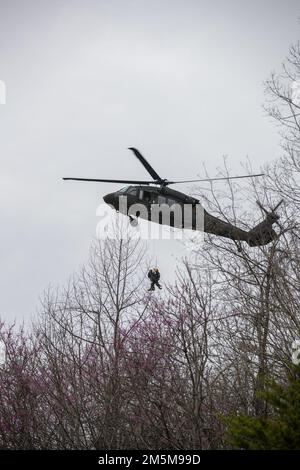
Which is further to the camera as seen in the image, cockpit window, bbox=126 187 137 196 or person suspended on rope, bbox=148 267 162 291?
cockpit window, bbox=126 187 137 196

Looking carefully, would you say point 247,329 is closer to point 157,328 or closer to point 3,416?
point 157,328

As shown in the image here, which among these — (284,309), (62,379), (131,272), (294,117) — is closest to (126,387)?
(62,379)

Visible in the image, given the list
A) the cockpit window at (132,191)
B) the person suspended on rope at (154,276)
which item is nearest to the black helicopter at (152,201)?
the cockpit window at (132,191)

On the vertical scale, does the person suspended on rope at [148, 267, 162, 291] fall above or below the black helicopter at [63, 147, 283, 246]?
below

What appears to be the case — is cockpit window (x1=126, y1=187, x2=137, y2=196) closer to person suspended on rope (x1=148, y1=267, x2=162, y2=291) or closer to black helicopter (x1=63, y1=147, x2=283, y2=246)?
black helicopter (x1=63, y1=147, x2=283, y2=246)

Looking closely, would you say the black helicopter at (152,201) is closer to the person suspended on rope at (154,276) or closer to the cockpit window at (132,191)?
the cockpit window at (132,191)

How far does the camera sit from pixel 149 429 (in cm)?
876

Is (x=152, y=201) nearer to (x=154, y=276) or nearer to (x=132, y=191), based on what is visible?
(x=132, y=191)

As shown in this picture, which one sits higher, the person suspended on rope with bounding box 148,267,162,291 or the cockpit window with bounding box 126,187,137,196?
the cockpit window with bounding box 126,187,137,196

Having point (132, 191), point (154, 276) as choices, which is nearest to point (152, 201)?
point (132, 191)

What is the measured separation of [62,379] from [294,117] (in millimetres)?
6961

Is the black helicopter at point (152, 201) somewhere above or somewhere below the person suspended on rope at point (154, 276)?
above

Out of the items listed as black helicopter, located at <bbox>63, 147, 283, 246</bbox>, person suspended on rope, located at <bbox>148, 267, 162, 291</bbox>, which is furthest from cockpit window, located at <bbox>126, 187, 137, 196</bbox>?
person suspended on rope, located at <bbox>148, 267, 162, 291</bbox>
